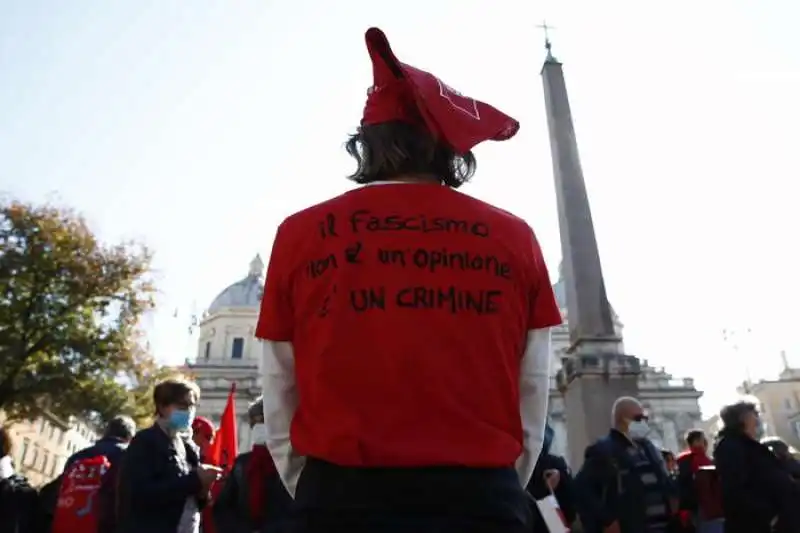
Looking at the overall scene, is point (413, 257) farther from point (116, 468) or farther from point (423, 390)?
point (116, 468)

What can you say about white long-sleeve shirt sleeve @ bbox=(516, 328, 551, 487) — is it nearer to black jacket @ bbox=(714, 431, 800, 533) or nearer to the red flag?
black jacket @ bbox=(714, 431, 800, 533)

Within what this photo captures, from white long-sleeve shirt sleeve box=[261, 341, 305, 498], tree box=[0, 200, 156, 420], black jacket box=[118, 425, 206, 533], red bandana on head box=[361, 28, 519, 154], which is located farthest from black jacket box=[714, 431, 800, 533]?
tree box=[0, 200, 156, 420]

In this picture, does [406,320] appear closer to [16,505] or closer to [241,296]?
[16,505]

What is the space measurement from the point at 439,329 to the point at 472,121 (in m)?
0.67

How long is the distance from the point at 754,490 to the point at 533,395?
4606 millimetres

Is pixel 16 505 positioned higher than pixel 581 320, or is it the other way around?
pixel 581 320

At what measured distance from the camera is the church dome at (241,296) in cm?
6347

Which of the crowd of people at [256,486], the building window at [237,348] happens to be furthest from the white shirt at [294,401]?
the building window at [237,348]

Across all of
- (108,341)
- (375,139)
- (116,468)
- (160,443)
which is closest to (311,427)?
(375,139)

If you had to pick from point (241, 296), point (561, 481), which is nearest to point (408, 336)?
point (561, 481)

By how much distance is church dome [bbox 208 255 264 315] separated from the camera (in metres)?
63.5

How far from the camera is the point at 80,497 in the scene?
4.94 meters

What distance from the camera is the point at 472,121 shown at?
6.41 feet

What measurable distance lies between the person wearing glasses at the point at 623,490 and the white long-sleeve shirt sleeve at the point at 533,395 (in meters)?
4.02
